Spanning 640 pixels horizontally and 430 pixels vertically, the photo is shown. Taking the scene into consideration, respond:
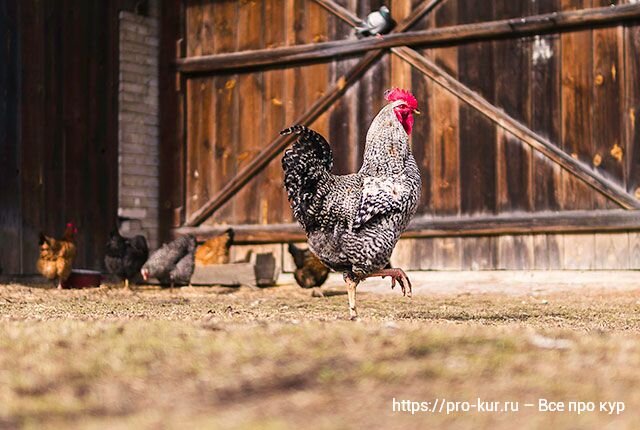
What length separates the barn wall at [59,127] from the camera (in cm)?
1302

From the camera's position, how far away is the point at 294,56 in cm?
1225

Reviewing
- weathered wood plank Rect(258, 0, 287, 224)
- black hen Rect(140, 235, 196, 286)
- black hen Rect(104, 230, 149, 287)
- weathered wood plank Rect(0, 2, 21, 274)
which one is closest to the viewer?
black hen Rect(140, 235, 196, 286)

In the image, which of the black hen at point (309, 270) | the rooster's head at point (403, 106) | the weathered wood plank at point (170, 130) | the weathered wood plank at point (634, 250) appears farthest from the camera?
the weathered wood plank at point (170, 130)

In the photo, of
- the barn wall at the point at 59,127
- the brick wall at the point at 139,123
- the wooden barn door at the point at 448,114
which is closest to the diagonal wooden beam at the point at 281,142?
the wooden barn door at the point at 448,114

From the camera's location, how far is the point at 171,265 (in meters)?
11.2

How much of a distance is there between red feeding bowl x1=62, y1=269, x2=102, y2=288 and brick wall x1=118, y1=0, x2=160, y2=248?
136 centimetres

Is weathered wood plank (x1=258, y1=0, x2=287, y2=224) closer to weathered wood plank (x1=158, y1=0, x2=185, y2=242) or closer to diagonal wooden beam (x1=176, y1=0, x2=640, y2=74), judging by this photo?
diagonal wooden beam (x1=176, y1=0, x2=640, y2=74)

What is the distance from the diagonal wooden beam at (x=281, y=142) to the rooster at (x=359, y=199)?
15.1ft

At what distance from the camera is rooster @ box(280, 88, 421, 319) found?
6711 millimetres

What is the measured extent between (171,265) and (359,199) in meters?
4.79

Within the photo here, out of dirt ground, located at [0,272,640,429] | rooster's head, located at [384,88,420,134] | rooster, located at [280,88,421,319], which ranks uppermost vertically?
rooster's head, located at [384,88,420,134]

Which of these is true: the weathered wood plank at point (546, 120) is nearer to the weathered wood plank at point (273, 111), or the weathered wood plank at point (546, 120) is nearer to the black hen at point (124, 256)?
the weathered wood plank at point (273, 111)

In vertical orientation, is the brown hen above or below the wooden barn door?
below

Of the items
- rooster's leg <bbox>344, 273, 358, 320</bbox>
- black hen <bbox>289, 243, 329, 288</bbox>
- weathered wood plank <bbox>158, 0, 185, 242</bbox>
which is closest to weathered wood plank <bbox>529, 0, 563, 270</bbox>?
black hen <bbox>289, 243, 329, 288</bbox>
